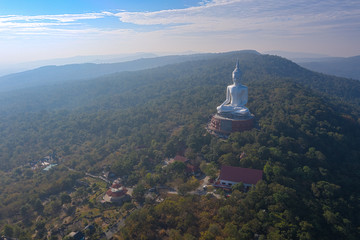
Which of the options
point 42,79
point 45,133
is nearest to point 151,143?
point 45,133

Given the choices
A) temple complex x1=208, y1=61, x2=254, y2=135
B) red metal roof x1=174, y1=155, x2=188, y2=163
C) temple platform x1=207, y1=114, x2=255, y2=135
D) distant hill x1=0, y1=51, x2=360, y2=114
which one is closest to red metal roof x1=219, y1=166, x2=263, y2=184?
red metal roof x1=174, y1=155, x2=188, y2=163

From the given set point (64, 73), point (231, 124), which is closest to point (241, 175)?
point (231, 124)

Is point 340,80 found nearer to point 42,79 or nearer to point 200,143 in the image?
point 200,143

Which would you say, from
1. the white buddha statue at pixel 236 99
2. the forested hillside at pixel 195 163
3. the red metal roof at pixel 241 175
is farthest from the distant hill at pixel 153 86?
the red metal roof at pixel 241 175

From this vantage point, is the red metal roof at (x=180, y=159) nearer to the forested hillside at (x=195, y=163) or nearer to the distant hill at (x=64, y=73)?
the forested hillside at (x=195, y=163)

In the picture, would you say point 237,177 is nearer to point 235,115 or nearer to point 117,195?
point 117,195
